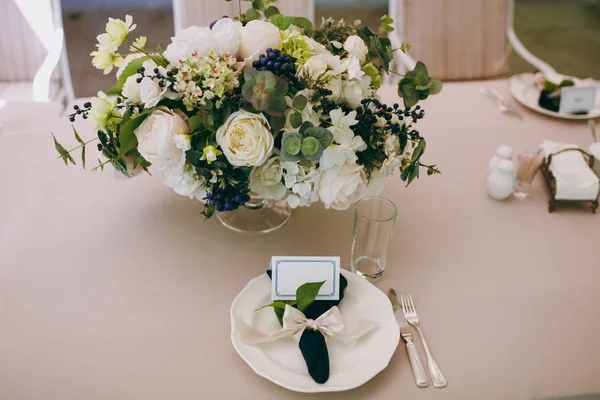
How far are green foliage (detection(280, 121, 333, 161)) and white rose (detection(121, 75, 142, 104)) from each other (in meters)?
0.30

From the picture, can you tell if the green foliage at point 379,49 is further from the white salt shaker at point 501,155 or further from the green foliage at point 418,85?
the white salt shaker at point 501,155

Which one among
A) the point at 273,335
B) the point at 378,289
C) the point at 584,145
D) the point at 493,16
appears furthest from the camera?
the point at 493,16

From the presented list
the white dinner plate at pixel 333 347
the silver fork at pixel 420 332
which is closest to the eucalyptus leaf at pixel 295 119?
the white dinner plate at pixel 333 347

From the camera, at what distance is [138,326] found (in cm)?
112

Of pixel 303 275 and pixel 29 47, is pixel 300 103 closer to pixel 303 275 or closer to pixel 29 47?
pixel 303 275

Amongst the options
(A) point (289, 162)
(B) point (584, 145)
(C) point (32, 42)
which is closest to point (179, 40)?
(A) point (289, 162)

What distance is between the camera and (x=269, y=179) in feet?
3.70

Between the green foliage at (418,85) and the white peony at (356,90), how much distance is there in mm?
69

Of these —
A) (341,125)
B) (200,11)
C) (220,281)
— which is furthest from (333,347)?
(200,11)

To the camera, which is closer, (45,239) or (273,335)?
(273,335)

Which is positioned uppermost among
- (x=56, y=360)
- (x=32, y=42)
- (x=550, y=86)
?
(x=32, y=42)

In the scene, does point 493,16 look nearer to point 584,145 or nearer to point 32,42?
point 584,145

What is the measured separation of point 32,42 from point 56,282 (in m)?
1.35

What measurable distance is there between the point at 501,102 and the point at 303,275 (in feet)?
3.61
